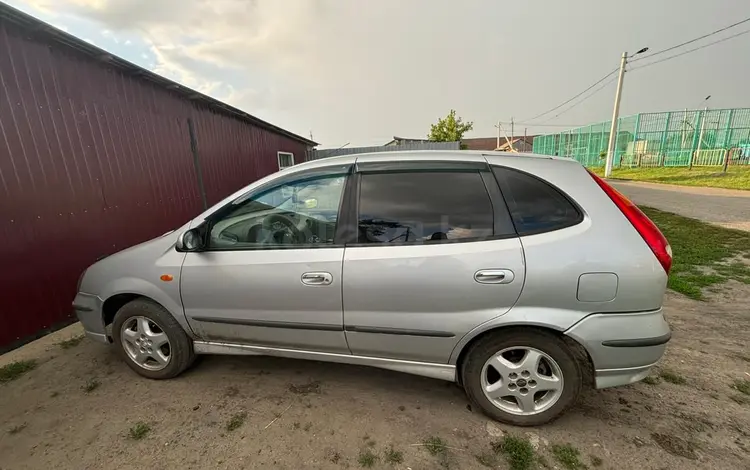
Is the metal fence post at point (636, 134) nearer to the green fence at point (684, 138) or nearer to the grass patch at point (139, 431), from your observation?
the green fence at point (684, 138)

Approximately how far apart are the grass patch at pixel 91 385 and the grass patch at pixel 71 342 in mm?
850

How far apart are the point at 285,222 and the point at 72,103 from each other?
350 cm

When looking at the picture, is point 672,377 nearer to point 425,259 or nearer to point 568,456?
point 568,456

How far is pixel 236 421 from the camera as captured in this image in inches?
81.9

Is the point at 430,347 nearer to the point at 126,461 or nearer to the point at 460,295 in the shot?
the point at 460,295

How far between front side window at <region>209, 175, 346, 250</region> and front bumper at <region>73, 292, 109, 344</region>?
3.96ft

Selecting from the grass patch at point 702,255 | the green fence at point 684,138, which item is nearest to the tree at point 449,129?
the green fence at point 684,138

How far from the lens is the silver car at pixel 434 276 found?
1772 millimetres

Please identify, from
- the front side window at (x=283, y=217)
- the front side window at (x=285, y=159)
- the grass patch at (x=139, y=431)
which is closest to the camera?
the grass patch at (x=139, y=431)

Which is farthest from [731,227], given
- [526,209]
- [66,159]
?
[66,159]

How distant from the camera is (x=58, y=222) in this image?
347 cm

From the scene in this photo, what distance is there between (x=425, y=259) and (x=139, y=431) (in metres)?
2.13

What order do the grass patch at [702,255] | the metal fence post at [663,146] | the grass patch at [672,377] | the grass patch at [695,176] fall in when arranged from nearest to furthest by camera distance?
the grass patch at [672,377] < the grass patch at [702,255] < the grass patch at [695,176] < the metal fence post at [663,146]

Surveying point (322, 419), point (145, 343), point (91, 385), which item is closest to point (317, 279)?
point (322, 419)
